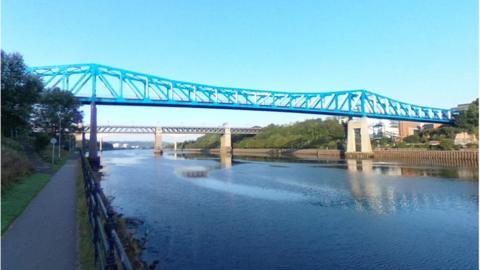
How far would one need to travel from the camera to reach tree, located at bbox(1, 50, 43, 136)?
28.5 meters

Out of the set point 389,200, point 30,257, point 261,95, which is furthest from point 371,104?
point 30,257

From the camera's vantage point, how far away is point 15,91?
95.3 feet

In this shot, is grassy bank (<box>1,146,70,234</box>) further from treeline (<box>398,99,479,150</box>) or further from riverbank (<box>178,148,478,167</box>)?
treeline (<box>398,99,479,150</box>)

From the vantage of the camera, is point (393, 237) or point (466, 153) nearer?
point (393, 237)

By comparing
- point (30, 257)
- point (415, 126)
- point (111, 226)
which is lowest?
point (30, 257)

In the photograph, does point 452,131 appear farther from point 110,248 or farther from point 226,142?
point 110,248

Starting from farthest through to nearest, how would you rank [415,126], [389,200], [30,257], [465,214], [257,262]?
[415,126] → [389,200] → [465,214] → [257,262] → [30,257]

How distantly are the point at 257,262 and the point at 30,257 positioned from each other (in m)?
6.43

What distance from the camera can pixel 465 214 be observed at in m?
19.0

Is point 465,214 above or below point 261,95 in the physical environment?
below

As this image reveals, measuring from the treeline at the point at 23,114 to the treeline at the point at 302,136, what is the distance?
241 feet

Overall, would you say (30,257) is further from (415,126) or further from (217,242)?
(415,126)

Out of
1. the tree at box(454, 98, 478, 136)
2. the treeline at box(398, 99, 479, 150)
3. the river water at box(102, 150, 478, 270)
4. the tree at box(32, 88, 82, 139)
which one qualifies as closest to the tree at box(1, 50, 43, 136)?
the river water at box(102, 150, 478, 270)

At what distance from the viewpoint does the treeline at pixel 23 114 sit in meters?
21.7
